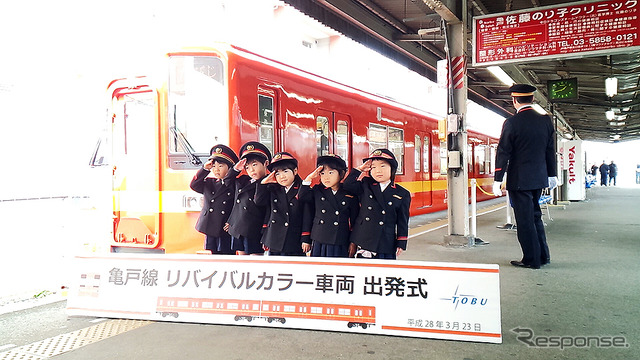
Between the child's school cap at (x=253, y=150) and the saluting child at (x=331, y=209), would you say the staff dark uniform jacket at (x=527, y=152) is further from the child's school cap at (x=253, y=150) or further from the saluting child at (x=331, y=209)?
the child's school cap at (x=253, y=150)

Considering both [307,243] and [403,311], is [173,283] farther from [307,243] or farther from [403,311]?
[403,311]

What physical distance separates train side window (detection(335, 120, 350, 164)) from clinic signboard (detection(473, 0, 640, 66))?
2280 mm

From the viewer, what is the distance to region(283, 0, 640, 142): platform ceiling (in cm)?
830

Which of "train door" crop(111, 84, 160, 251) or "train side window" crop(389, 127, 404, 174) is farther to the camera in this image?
"train side window" crop(389, 127, 404, 174)

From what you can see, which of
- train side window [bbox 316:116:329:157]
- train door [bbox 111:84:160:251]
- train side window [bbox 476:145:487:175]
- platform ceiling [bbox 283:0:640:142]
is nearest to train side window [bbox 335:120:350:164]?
train side window [bbox 316:116:329:157]

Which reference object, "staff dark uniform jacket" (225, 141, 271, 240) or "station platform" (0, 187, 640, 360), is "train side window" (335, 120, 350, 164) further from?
"station platform" (0, 187, 640, 360)

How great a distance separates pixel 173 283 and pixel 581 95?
16677mm

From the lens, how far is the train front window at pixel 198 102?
4.82 m

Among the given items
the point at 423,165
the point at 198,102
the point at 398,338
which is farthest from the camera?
the point at 423,165

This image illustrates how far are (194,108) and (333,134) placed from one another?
2.43 metres

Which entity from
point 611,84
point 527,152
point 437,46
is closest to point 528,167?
point 527,152

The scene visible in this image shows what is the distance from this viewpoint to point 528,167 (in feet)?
17.5

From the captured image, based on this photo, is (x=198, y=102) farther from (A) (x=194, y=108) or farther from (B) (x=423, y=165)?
(B) (x=423, y=165)

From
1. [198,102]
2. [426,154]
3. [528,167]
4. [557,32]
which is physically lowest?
[528,167]
